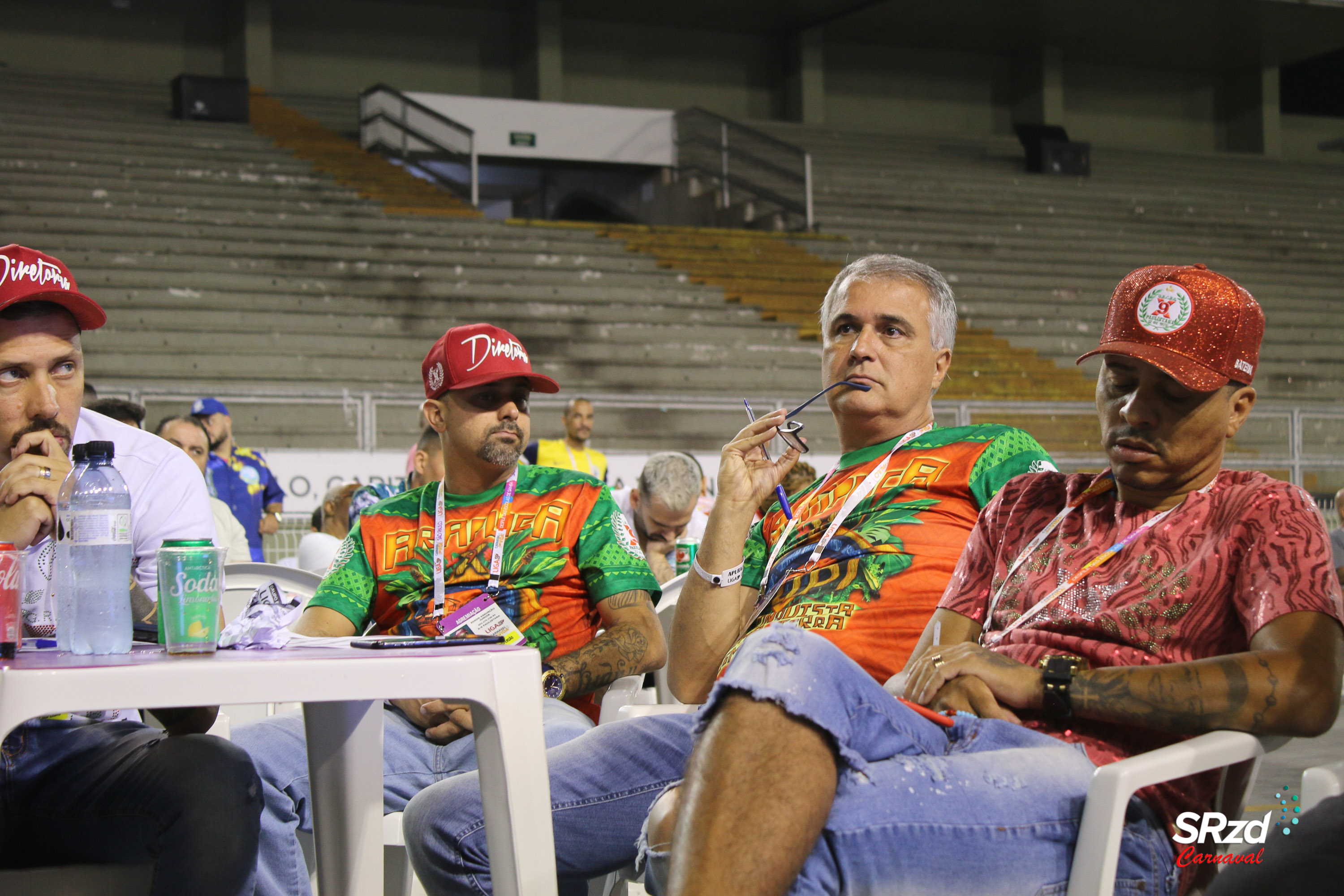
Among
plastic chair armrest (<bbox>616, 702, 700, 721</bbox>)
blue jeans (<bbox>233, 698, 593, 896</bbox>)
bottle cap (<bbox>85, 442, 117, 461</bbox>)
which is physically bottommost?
blue jeans (<bbox>233, 698, 593, 896</bbox>)

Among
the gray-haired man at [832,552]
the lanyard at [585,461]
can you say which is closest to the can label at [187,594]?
the gray-haired man at [832,552]

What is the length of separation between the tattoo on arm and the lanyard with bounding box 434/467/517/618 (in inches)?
9.5

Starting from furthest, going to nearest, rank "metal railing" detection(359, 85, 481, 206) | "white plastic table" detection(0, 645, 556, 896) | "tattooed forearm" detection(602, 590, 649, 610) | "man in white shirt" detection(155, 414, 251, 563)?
"metal railing" detection(359, 85, 481, 206) < "man in white shirt" detection(155, 414, 251, 563) < "tattooed forearm" detection(602, 590, 649, 610) < "white plastic table" detection(0, 645, 556, 896)

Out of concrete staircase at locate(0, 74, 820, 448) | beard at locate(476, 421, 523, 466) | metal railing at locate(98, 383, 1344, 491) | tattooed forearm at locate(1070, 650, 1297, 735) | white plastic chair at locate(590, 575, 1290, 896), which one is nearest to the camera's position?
white plastic chair at locate(590, 575, 1290, 896)

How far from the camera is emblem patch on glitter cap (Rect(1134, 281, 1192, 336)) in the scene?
1.83 meters

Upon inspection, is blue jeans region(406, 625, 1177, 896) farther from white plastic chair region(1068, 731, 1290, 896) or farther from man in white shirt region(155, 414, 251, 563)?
man in white shirt region(155, 414, 251, 563)

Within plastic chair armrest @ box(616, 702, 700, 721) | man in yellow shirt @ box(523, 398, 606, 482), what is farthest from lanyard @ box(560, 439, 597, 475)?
plastic chair armrest @ box(616, 702, 700, 721)

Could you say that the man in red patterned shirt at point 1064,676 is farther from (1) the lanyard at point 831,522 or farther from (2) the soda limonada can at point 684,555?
(2) the soda limonada can at point 684,555

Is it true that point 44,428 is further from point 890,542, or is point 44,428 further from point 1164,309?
point 1164,309

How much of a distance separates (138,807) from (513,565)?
1081 mm

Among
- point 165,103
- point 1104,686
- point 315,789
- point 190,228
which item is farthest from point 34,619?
point 165,103

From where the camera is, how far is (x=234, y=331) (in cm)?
1024

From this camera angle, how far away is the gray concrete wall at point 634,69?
52.3ft

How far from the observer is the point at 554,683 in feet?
8.47
